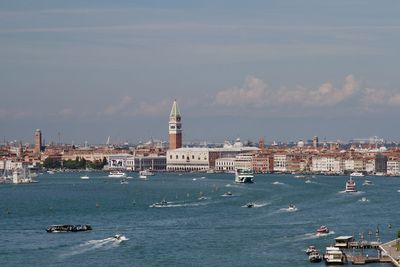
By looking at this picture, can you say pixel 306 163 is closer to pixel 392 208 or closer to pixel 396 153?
pixel 396 153

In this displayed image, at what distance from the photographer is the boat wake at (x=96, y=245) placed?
23.6 metres

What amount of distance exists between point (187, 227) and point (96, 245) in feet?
14.6

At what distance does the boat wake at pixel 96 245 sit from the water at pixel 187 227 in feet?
0.07

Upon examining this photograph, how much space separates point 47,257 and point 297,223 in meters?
8.90

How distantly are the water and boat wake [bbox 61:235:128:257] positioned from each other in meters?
0.02

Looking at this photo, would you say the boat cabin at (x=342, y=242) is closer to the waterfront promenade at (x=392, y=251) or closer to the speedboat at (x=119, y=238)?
the waterfront promenade at (x=392, y=251)

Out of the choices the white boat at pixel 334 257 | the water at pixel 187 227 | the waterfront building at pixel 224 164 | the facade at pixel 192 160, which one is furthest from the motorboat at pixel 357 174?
the white boat at pixel 334 257

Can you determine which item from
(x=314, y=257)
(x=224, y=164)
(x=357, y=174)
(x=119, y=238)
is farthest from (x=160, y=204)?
(x=224, y=164)

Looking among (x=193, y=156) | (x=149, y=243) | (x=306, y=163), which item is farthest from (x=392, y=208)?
(x=193, y=156)

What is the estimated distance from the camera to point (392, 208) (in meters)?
36.3

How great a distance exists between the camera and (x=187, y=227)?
2859 cm

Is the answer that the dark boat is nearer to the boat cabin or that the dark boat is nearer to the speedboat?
the speedboat

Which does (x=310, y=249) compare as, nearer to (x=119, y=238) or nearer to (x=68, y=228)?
(x=119, y=238)

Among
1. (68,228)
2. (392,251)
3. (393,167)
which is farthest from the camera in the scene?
(393,167)
